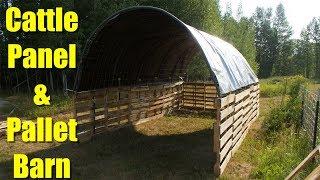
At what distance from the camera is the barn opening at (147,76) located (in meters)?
10.0

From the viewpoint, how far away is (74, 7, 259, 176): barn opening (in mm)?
10008

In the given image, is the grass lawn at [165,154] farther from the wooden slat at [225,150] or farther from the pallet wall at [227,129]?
the wooden slat at [225,150]

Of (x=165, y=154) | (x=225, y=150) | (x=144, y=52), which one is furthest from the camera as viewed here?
(x=144, y=52)

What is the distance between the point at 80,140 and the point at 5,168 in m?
3.20

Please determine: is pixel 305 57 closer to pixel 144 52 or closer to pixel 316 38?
pixel 316 38

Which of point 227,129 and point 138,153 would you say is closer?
point 227,129

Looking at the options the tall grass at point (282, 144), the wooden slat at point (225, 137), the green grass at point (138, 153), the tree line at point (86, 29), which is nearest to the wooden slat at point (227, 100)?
the wooden slat at point (225, 137)

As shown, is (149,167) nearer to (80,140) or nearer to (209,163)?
(209,163)

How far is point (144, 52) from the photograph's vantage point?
16.8 metres

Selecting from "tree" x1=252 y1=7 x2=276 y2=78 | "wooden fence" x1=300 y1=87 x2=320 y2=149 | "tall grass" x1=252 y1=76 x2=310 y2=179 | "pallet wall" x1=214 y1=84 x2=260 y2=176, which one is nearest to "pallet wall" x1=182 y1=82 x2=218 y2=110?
"tall grass" x1=252 y1=76 x2=310 y2=179

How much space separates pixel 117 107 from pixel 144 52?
11.2ft

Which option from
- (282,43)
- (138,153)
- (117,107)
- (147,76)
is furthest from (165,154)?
(282,43)

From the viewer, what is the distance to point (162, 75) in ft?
63.4

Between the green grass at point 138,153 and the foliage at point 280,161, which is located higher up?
the foliage at point 280,161
